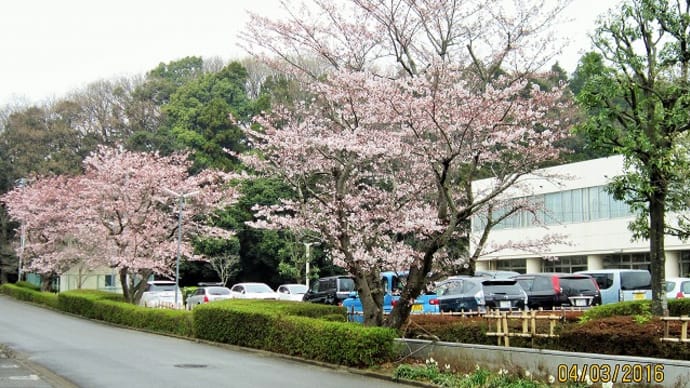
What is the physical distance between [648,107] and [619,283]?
12.0 m

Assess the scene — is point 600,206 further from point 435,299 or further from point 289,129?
point 289,129

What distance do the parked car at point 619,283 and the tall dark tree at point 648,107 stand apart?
34.2ft

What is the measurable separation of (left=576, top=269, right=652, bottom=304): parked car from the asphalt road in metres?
13.3

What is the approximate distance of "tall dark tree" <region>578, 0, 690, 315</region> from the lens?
46.4 feet

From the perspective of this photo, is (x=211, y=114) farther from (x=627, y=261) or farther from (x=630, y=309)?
(x=630, y=309)

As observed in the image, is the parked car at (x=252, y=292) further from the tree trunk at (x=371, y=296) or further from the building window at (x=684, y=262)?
the building window at (x=684, y=262)

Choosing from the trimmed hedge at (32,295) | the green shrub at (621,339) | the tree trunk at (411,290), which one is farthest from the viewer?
the trimmed hedge at (32,295)

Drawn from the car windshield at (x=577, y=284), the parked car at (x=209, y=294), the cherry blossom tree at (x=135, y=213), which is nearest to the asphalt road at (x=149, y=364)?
the cherry blossom tree at (x=135, y=213)

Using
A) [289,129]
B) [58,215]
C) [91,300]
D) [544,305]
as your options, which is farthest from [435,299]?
[58,215]

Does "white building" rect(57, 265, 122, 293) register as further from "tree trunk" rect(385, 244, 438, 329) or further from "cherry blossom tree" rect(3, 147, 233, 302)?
"tree trunk" rect(385, 244, 438, 329)

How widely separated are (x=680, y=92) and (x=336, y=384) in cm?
887

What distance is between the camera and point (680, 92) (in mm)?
14203

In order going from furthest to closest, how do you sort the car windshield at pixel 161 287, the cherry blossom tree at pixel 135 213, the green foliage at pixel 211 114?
the green foliage at pixel 211 114 → the car windshield at pixel 161 287 → the cherry blossom tree at pixel 135 213

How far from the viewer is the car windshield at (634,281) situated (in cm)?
2536
